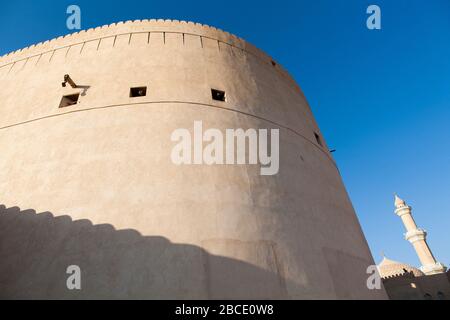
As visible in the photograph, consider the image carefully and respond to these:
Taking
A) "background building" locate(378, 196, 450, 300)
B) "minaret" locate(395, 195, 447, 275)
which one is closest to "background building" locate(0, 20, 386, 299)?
"background building" locate(378, 196, 450, 300)

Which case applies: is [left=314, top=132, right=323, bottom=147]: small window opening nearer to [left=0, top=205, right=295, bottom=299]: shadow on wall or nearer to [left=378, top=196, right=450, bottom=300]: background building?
[left=0, top=205, right=295, bottom=299]: shadow on wall

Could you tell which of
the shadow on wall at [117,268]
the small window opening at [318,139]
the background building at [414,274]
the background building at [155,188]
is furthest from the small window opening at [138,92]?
the background building at [414,274]

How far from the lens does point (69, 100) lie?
6.73m

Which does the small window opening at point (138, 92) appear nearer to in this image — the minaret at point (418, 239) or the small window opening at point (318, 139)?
the small window opening at point (318, 139)

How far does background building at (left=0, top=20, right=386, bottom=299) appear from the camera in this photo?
4227mm

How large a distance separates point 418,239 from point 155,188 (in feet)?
67.2

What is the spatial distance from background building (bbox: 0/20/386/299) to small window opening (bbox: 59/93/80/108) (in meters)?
0.03

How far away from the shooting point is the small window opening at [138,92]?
21.3 ft

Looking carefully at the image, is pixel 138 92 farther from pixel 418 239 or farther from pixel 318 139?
→ pixel 418 239

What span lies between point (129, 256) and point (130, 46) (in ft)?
18.5
